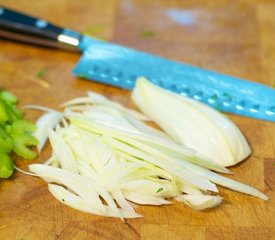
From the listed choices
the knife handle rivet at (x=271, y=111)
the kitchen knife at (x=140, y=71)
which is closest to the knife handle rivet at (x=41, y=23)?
the kitchen knife at (x=140, y=71)

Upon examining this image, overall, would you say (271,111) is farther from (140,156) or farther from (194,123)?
(140,156)

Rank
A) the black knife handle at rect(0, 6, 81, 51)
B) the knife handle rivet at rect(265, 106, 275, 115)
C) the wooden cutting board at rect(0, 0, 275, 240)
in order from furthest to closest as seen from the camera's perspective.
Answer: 1. the black knife handle at rect(0, 6, 81, 51)
2. the knife handle rivet at rect(265, 106, 275, 115)
3. the wooden cutting board at rect(0, 0, 275, 240)

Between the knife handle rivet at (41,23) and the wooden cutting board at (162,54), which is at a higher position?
the knife handle rivet at (41,23)

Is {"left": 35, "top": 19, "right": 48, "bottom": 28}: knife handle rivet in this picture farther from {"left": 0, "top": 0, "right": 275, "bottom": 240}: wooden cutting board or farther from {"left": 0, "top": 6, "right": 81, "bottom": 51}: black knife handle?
{"left": 0, "top": 0, "right": 275, "bottom": 240}: wooden cutting board

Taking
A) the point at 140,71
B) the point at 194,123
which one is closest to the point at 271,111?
the point at 194,123

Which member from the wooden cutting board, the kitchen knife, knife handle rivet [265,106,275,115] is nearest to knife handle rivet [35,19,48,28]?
the kitchen knife

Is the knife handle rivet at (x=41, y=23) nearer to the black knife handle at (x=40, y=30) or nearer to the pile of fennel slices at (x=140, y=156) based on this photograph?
the black knife handle at (x=40, y=30)
